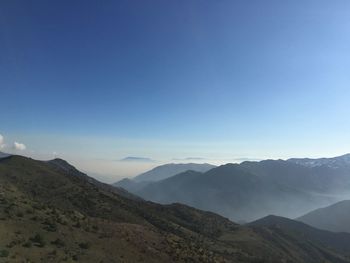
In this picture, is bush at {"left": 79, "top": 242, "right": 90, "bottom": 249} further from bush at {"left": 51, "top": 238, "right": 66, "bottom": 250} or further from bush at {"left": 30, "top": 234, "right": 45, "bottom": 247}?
bush at {"left": 30, "top": 234, "right": 45, "bottom": 247}

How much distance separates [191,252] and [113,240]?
12.6m

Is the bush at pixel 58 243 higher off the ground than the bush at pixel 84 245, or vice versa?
the bush at pixel 58 243

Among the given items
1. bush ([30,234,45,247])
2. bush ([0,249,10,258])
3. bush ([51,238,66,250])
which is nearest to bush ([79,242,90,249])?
bush ([51,238,66,250])

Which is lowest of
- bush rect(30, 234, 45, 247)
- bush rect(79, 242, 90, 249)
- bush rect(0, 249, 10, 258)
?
bush rect(79, 242, 90, 249)

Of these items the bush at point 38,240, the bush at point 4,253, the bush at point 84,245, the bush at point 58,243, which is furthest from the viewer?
the bush at point 84,245

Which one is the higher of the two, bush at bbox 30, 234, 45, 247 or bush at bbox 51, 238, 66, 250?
bush at bbox 30, 234, 45, 247

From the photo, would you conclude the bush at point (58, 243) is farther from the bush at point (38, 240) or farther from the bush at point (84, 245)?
the bush at point (84, 245)

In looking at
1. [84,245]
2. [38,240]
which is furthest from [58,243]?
[84,245]

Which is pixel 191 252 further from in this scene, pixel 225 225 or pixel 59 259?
pixel 225 225

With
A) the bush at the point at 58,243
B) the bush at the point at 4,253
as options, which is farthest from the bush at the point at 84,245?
the bush at the point at 4,253

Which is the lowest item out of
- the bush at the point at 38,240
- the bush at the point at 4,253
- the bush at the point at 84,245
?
the bush at the point at 84,245

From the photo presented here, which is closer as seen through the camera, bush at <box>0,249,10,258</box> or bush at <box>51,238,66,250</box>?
bush at <box>0,249,10,258</box>

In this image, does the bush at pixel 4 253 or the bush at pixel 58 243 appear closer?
the bush at pixel 4 253

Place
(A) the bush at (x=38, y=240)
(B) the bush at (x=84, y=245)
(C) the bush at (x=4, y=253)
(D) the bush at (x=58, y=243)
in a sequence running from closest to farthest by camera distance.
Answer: (C) the bush at (x=4, y=253) → (A) the bush at (x=38, y=240) → (D) the bush at (x=58, y=243) → (B) the bush at (x=84, y=245)
